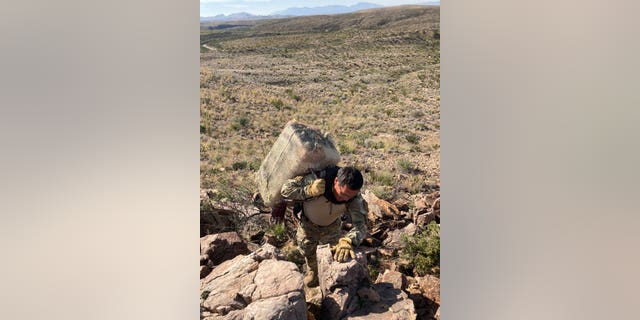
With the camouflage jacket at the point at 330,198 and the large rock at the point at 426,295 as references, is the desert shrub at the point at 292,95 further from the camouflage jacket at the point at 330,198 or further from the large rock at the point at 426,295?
the large rock at the point at 426,295

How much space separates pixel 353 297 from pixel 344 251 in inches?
11.0

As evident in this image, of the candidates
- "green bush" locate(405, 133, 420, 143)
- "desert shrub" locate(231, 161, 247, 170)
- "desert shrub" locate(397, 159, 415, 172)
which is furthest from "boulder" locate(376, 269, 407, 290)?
"desert shrub" locate(231, 161, 247, 170)

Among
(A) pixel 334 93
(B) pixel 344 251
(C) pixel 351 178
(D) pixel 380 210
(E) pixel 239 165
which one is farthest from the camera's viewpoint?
(A) pixel 334 93

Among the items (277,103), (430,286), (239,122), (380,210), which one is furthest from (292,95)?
(430,286)

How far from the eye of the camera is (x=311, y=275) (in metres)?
3.50

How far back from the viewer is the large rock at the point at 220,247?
3.80 metres

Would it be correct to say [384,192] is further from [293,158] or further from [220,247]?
[220,247]

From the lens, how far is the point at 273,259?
11.0ft

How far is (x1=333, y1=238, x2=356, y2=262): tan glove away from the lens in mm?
3201

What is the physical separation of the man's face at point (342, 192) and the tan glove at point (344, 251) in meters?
0.27

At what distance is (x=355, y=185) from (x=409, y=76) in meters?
2.15
